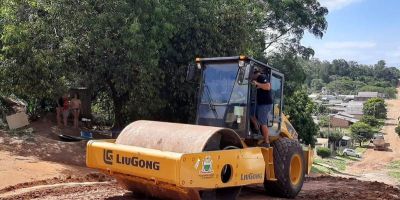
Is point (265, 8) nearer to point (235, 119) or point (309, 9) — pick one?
point (309, 9)

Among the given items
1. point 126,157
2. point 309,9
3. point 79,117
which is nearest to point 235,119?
point 126,157

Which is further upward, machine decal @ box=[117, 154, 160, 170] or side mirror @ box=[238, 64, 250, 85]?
side mirror @ box=[238, 64, 250, 85]

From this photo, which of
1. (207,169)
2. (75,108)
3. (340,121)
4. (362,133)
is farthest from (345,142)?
(207,169)

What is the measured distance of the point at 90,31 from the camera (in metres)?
14.7

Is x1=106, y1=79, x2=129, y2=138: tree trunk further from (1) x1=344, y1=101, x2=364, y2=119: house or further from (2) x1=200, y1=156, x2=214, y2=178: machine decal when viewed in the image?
(1) x1=344, y1=101, x2=364, y2=119: house

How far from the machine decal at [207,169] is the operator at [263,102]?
2.03 m

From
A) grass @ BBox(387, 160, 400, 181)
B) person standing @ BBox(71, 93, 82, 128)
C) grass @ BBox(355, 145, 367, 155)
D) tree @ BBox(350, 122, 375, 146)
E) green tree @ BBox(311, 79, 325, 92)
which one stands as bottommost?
grass @ BBox(355, 145, 367, 155)

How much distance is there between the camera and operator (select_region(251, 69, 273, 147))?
844cm

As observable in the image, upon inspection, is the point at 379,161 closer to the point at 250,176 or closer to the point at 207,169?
the point at 250,176

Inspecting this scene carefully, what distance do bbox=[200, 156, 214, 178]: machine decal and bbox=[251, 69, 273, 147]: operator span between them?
6.64 ft

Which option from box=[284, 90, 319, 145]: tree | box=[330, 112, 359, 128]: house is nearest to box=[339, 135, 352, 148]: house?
box=[330, 112, 359, 128]: house

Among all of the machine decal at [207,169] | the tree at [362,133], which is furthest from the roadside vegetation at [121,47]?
the tree at [362,133]

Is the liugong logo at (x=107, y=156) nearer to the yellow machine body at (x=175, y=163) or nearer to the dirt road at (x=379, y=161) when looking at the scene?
the yellow machine body at (x=175, y=163)

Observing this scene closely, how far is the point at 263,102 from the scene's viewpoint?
8.62m
